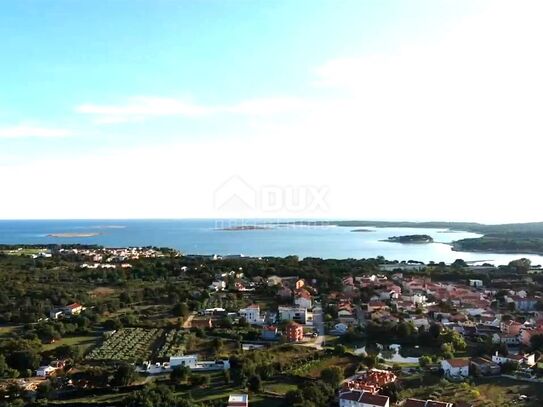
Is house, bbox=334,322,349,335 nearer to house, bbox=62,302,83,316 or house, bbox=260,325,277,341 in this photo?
house, bbox=260,325,277,341

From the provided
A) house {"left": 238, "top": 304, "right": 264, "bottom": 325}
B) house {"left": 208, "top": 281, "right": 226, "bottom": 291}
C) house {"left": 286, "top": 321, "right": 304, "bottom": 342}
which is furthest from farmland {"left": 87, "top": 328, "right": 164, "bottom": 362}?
house {"left": 208, "top": 281, "right": 226, "bottom": 291}

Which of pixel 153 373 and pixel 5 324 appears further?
pixel 5 324

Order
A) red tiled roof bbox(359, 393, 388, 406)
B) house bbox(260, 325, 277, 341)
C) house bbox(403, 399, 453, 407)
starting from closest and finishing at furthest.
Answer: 1. house bbox(403, 399, 453, 407)
2. red tiled roof bbox(359, 393, 388, 406)
3. house bbox(260, 325, 277, 341)

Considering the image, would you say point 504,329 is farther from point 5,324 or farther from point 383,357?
point 5,324

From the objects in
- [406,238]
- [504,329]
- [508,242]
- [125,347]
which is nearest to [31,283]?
[125,347]

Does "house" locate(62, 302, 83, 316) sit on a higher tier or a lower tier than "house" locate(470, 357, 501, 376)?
higher

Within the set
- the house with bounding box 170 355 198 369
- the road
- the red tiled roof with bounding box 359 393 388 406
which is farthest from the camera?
the road
